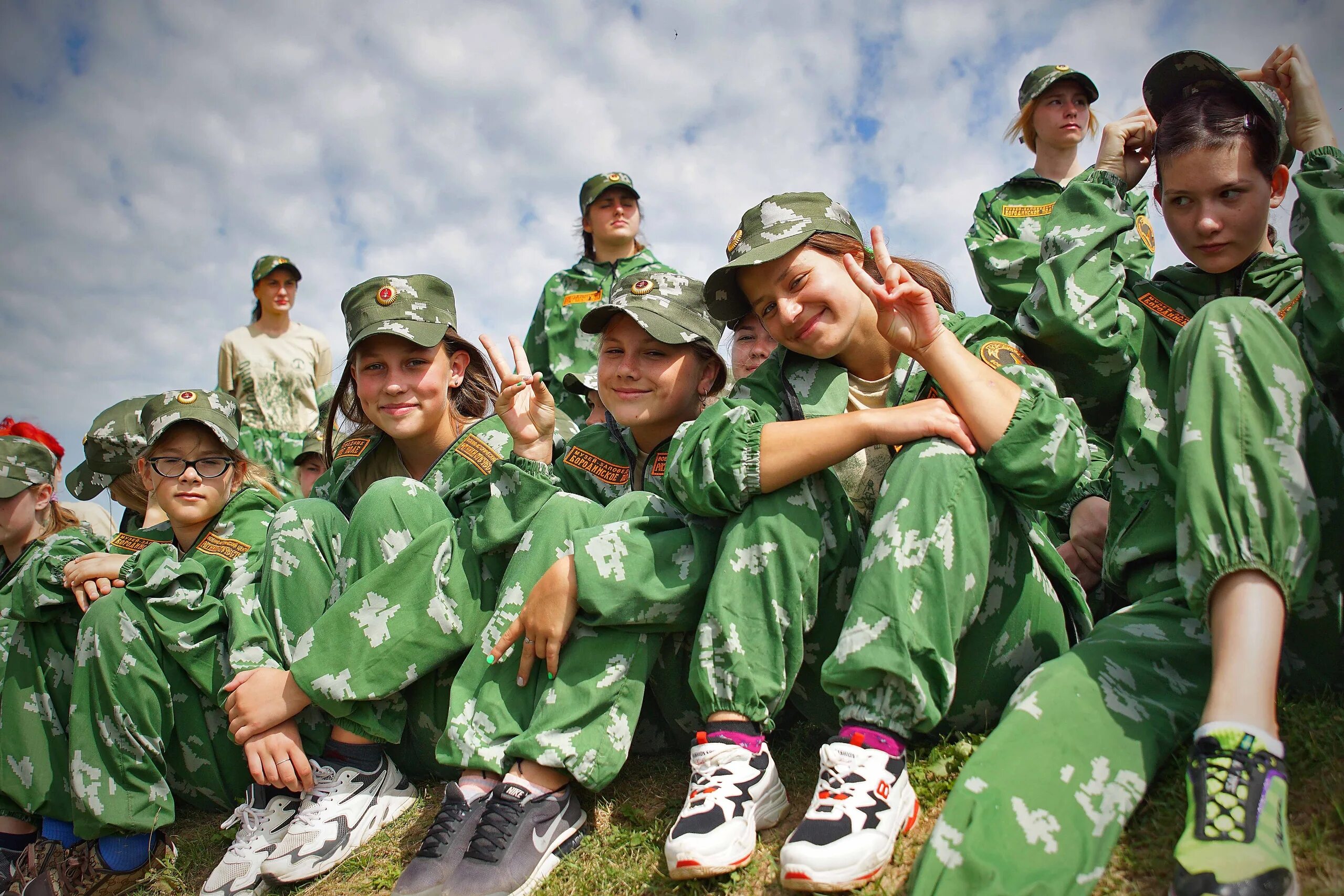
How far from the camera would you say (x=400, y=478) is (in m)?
3.18

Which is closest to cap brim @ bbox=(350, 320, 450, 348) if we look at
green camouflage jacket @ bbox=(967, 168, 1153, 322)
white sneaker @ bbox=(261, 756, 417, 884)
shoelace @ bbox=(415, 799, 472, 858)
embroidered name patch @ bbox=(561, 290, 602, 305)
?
white sneaker @ bbox=(261, 756, 417, 884)

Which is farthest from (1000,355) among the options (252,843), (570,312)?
(570,312)

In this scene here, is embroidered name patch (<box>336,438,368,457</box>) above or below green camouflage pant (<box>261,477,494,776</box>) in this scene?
above

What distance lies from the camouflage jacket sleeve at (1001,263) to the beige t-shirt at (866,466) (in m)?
1.82

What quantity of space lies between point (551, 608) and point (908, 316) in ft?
4.41

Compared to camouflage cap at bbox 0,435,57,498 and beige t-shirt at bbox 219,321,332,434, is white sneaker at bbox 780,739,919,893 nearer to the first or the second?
camouflage cap at bbox 0,435,57,498

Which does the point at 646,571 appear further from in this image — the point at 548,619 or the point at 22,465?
the point at 22,465

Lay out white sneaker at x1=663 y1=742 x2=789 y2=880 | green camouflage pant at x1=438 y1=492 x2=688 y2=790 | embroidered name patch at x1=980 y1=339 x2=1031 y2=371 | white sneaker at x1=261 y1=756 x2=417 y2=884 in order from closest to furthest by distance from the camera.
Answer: white sneaker at x1=663 y1=742 x2=789 y2=880 → green camouflage pant at x1=438 y1=492 x2=688 y2=790 → embroidered name patch at x1=980 y1=339 x2=1031 y2=371 → white sneaker at x1=261 y1=756 x2=417 y2=884

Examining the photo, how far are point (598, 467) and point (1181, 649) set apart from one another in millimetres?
2110

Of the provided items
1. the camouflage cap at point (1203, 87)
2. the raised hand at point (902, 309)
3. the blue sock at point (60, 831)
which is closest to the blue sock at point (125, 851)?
the blue sock at point (60, 831)

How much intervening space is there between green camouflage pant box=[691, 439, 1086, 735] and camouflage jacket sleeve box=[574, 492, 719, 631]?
19 centimetres

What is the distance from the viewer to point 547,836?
2.53 meters

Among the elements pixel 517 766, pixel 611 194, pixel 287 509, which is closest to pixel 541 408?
pixel 287 509

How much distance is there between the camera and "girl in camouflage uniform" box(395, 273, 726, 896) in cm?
248
